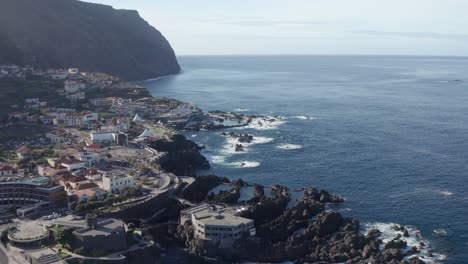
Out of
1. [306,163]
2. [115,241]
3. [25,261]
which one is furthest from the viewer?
[306,163]

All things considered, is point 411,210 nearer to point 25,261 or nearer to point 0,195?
point 25,261

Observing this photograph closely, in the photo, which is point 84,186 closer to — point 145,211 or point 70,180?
point 70,180

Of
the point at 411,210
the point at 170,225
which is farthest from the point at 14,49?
the point at 411,210

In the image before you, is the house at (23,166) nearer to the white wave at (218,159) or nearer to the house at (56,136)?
the house at (56,136)

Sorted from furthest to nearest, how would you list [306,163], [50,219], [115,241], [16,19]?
[16,19] → [306,163] → [50,219] → [115,241]

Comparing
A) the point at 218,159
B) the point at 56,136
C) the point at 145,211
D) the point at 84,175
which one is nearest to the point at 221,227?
the point at 145,211

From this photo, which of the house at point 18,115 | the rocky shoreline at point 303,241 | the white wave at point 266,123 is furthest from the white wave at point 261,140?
the house at point 18,115
